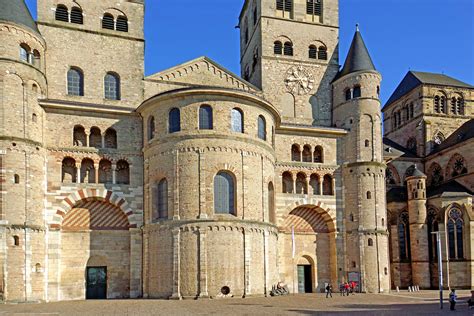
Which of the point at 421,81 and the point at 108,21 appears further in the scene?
the point at 421,81

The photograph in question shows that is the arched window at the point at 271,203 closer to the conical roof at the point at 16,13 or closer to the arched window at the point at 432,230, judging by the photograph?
the arched window at the point at 432,230

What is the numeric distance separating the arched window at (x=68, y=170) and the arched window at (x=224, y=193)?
10.4m

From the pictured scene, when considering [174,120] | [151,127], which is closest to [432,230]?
[174,120]

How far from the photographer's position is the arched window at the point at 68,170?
41000 millimetres

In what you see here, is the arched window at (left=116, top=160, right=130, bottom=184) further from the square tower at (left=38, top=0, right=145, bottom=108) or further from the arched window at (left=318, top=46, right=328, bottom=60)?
the arched window at (left=318, top=46, right=328, bottom=60)

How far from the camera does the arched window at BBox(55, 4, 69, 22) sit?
4506cm

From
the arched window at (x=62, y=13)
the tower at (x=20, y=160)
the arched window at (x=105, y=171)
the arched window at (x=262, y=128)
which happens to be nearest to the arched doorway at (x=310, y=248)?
the arched window at (x=262, y=128)

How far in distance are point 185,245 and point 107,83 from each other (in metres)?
15.3

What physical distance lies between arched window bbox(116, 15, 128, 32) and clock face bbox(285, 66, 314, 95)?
14721mm

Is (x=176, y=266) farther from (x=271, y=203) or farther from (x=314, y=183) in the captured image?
(x=314, y=183)

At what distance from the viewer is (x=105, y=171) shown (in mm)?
42250

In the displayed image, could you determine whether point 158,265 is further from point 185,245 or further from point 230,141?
point 230,141

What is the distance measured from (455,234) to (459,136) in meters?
12.2

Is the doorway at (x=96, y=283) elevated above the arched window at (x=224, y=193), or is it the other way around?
the arched window at (x=224, y=193)
